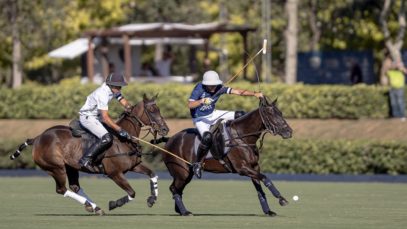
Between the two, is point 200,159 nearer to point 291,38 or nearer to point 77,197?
point 77,197

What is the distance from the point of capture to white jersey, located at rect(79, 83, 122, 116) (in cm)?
1766

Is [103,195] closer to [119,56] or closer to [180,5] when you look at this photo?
[119,56]

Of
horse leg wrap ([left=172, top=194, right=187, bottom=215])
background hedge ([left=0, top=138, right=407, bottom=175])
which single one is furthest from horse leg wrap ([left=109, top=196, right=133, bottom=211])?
background hedge ([left=0, top=138, right=407, bottom=175])

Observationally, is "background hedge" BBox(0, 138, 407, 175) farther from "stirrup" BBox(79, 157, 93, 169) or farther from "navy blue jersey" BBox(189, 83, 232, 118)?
"stirrup" BBox(79, 157, 93, 169)

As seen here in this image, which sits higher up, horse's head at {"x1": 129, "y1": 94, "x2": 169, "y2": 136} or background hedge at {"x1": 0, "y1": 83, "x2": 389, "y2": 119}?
horse's head at {"x1": 129, "y1": 94, "x2": 169, "y2": 136}

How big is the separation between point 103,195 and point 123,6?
97.1 feet

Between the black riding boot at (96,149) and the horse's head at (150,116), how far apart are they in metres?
0.50

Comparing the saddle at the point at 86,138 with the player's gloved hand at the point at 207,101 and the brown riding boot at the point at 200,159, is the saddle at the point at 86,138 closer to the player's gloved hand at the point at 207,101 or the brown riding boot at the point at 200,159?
the brown riding boot at the point at 200,159

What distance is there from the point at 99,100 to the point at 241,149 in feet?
6.98

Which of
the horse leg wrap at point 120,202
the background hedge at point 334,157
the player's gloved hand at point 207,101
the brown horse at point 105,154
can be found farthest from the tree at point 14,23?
the horse leg wrap at point 120,202

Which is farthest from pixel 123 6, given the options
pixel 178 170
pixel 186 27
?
pixel 178 170

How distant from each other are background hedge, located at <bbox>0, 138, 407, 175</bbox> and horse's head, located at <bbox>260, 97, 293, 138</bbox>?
1049cm

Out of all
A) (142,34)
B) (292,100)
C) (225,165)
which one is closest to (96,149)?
(225,165)

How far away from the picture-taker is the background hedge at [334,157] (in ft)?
90.3
